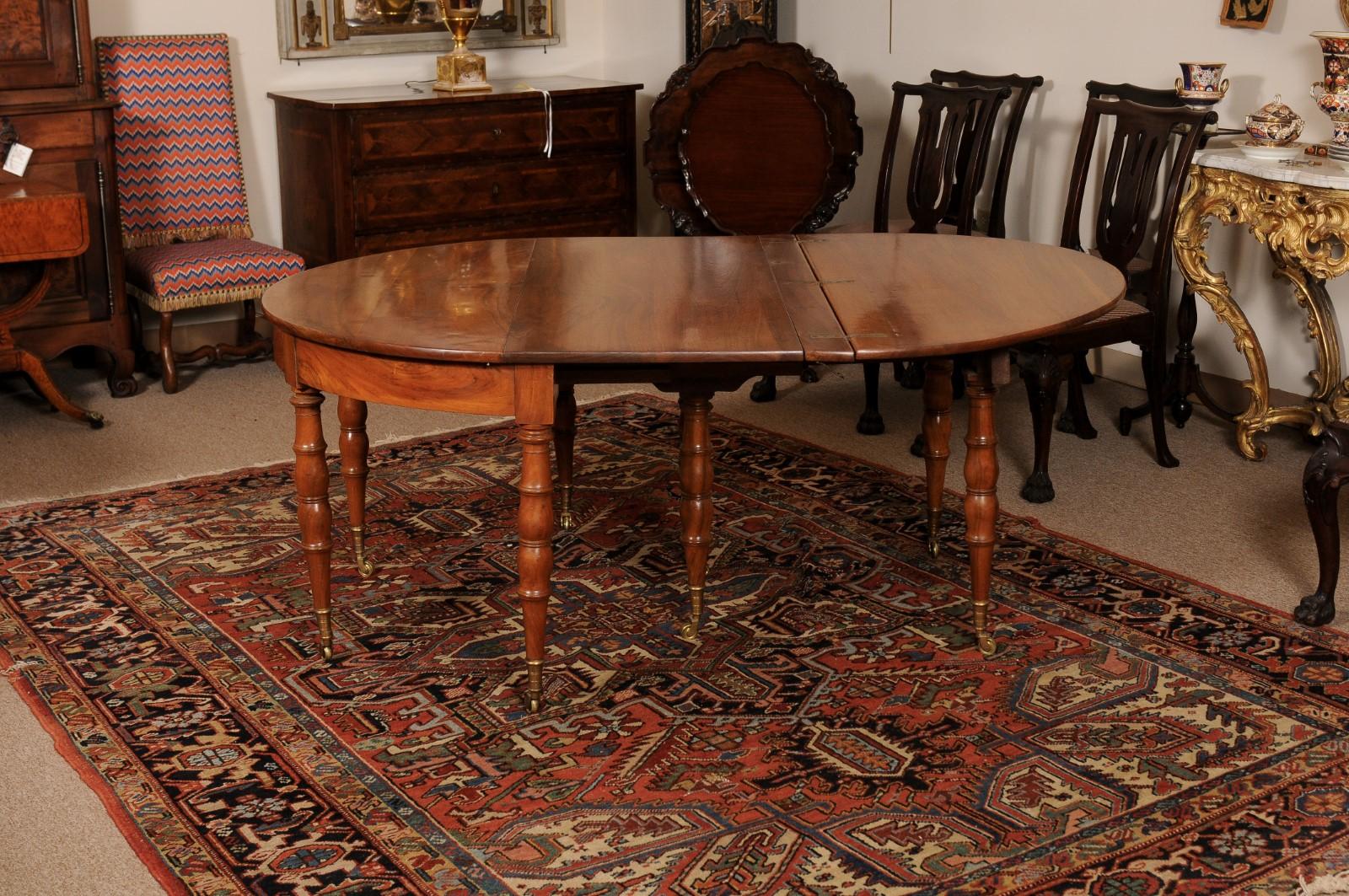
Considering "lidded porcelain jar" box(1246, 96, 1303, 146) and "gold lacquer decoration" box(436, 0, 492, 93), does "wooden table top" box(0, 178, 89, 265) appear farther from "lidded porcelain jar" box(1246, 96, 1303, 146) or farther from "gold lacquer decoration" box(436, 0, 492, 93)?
"lidded porcelain jar" box(1246, 96, 1303, 146)

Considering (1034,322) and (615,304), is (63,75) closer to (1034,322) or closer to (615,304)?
(615,304)

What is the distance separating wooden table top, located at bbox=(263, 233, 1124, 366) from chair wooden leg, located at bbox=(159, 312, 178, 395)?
6.76ft

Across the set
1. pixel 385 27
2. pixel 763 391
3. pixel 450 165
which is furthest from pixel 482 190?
pixel 763 391

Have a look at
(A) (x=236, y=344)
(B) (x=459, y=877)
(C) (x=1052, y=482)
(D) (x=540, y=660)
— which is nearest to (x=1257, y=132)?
(C) (x=1052, y=482)

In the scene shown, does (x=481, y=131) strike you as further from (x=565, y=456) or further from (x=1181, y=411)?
(x=1181, y=411)

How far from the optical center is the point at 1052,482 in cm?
425

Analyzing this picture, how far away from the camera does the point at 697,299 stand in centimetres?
300

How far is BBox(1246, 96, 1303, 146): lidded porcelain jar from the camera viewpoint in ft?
13.1

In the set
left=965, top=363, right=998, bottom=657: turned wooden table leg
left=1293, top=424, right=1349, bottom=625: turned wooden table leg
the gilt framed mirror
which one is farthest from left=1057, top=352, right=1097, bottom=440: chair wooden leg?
the gilt framed mirror

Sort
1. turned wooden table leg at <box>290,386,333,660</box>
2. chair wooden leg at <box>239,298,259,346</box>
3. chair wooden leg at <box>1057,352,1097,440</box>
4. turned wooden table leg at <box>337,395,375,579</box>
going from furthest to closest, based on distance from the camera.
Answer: chair wooden leg at <box>239,298,259,346</box> < chair wooden leg at <box>1057,352,1097,440</box> < turned wooden table leg at <box>337,395,375,579</box> < turned wooden table leg at <box>290,386,333,660</box>

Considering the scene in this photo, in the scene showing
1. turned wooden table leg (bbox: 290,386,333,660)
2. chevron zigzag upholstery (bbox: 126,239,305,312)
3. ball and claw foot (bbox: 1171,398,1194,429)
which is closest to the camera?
turned wooden table leg (bbox: 290,386,333,660)

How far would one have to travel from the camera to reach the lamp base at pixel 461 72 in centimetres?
573

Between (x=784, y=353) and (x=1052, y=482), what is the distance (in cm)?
189

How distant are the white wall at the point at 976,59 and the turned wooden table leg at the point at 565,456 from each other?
234 centimetres
